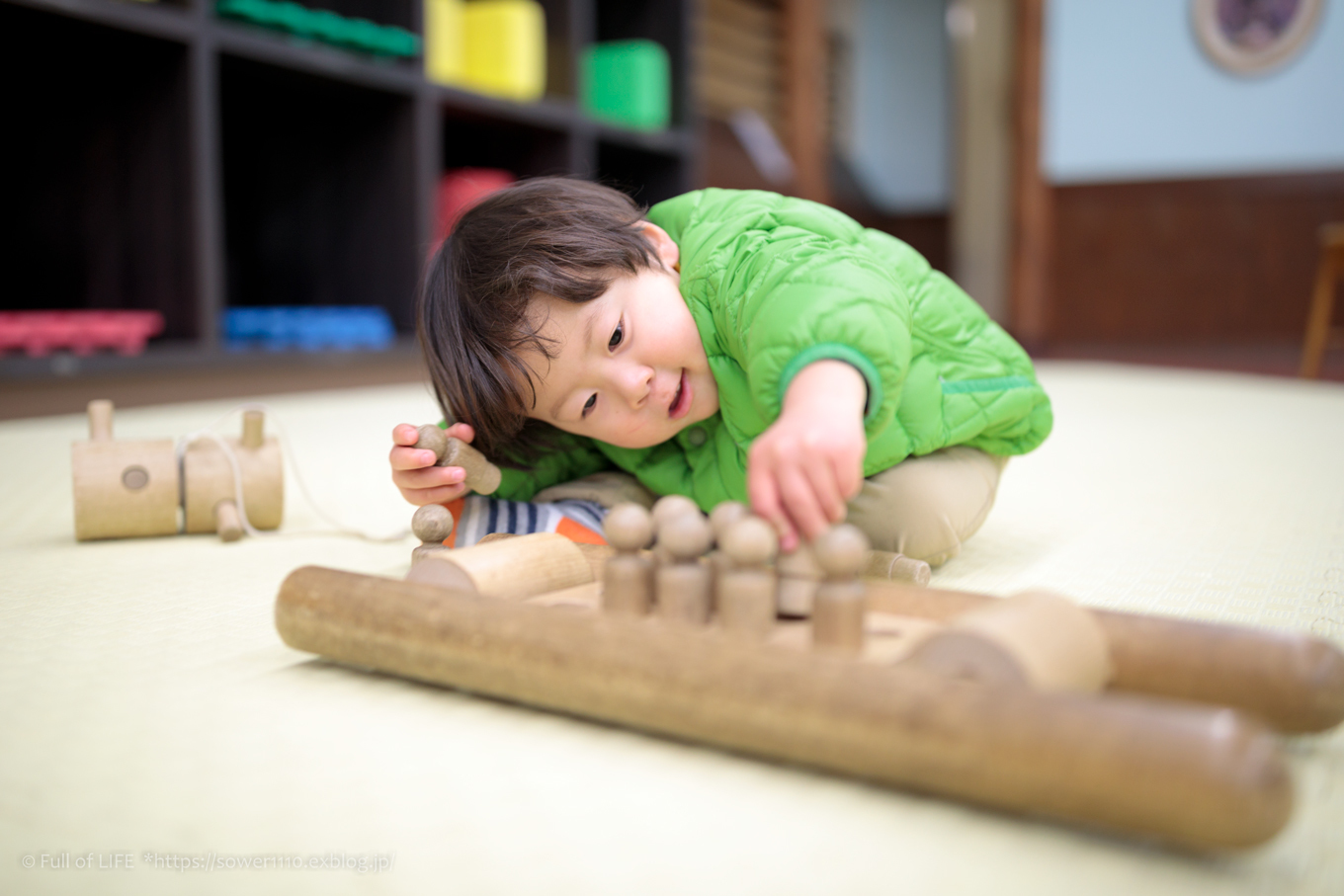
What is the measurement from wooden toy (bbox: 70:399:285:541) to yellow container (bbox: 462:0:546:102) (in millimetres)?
1546

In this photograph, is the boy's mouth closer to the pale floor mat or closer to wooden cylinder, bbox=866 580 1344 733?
the pale floor mat

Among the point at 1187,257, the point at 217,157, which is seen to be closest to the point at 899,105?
the point at 1187,257

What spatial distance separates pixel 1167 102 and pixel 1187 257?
551mm

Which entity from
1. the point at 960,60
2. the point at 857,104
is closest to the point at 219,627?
the point at 960,60

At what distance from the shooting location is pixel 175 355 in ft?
5.49

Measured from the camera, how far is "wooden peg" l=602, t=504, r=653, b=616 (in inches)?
19.2

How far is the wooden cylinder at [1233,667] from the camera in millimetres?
407

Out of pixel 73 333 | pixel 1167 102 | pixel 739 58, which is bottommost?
pixel 73 333

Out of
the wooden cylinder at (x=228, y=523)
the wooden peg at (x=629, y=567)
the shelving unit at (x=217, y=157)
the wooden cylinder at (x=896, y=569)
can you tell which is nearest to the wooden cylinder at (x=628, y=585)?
the wooden peg at (x=629, y=567)

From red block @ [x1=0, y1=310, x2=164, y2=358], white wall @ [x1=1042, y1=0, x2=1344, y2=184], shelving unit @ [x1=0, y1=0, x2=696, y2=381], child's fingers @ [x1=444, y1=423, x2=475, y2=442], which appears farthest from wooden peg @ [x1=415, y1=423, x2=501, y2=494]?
white wall @ [x1=1042, y1=0, x2=1344, y2=184]

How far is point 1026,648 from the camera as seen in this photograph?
39cm

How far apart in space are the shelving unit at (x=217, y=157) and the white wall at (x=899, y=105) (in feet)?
10.0

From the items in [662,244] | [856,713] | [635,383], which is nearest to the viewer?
[856,713]

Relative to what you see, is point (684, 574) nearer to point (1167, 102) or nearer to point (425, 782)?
point (425, 782)
